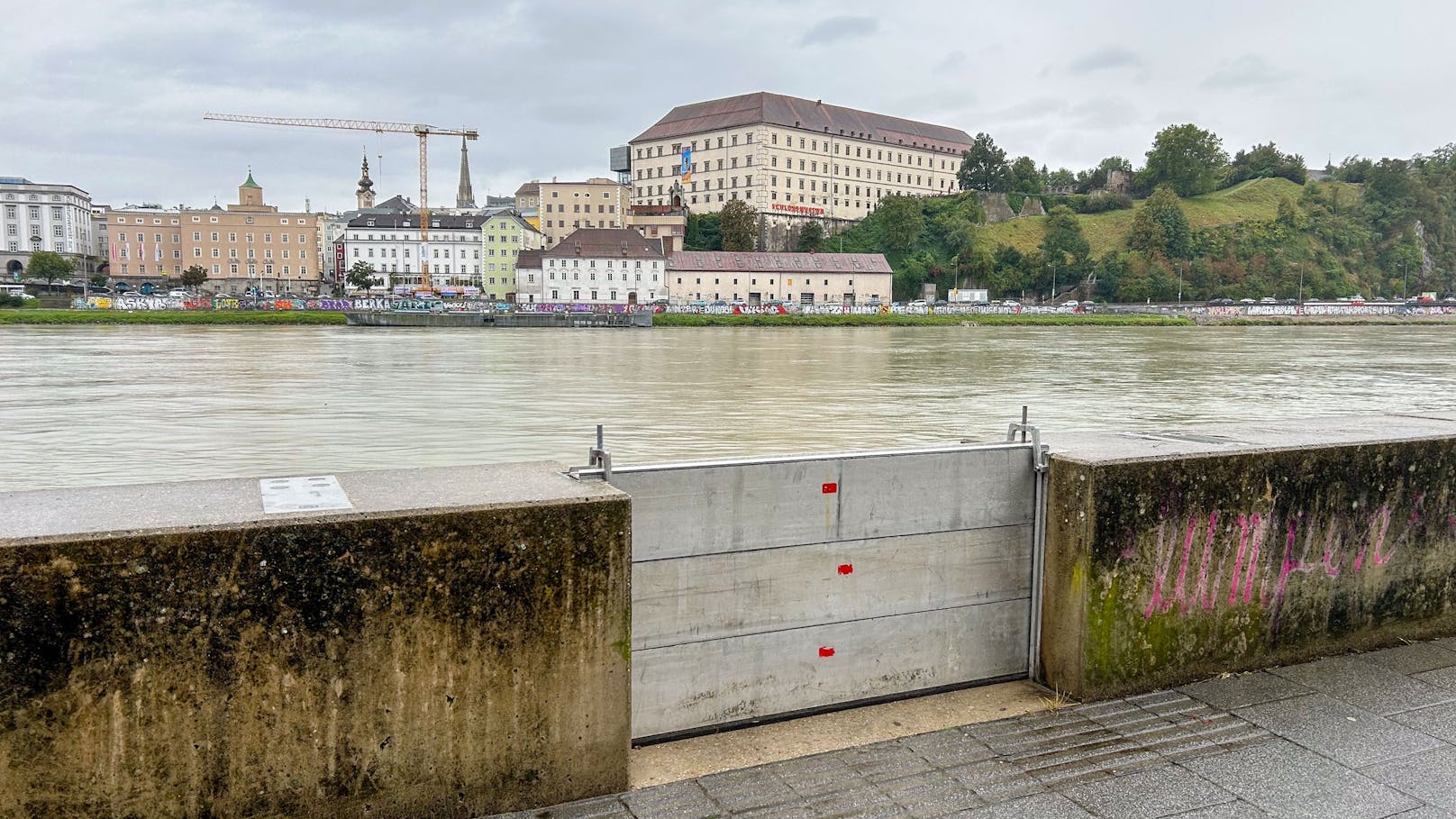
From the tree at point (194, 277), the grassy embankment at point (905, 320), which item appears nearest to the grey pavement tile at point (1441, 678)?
the grassy embankment at point (905, 320)

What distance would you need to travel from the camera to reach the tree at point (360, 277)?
134 m

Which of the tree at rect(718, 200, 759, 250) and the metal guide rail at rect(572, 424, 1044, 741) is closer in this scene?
the metal guide rail at rect(572, 424, 1044, 741)

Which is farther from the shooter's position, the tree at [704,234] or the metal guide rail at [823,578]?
the tree at [704,234]

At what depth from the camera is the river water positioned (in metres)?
18.0

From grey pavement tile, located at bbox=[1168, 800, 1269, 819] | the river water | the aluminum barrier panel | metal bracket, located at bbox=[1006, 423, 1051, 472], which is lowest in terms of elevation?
the river water

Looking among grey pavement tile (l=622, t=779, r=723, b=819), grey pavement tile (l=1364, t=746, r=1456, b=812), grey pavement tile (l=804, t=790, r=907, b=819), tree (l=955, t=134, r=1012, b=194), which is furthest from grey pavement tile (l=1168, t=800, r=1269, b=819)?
tree (l=955, t=134, r=1012, b=194)

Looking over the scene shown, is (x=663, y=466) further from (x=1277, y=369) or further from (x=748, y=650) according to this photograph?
(x=1277, y=369)

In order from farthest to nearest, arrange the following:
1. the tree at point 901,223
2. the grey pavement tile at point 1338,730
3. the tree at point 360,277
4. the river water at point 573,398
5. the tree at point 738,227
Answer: the tree at point 901,223 < the tree at point 360,277 < the tree at point 738,227 < the river water at point 573,398 < the grey pavement tile at point 1338,730

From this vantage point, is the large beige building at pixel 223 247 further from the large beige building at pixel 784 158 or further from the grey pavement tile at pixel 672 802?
the grey pavement tile at pixel 672 802

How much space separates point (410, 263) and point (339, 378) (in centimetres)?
11652

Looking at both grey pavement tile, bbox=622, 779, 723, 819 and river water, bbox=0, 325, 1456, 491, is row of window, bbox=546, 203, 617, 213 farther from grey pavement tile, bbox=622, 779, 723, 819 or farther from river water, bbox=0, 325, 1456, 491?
grey pavement tile, bbox=622, 779, 723, 819

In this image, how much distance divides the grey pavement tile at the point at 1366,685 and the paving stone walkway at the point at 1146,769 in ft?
0.04

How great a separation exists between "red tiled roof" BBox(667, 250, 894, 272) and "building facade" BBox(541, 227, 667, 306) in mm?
3008

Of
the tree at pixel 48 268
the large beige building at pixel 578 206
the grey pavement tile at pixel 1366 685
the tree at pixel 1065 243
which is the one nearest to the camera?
the grey pavement tile at pixel 1366 685
